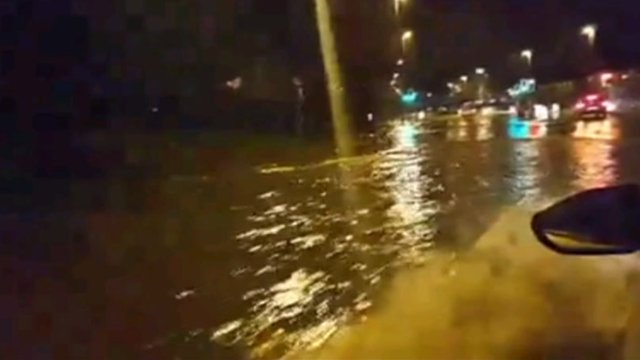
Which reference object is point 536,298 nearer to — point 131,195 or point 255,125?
point 131,195

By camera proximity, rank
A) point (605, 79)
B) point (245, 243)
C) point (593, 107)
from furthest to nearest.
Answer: point (605, 79)
point (593, 107)
point (245, 243)

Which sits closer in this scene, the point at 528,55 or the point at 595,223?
the point at 595,223

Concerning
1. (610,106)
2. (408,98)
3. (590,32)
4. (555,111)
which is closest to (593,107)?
(610,106)

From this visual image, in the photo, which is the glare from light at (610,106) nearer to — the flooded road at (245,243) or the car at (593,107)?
the car at (593,107)

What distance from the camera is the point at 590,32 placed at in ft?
289

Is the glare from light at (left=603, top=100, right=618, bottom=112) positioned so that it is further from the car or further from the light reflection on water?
the light reflection on water

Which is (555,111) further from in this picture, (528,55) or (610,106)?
(528,55)

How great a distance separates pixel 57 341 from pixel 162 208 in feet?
32.7

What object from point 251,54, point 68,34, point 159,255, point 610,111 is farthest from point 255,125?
point 159,255

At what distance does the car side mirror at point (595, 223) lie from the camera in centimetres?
347

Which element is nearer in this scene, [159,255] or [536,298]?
[536,298]

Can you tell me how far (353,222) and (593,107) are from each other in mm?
39335

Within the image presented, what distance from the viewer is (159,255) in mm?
14586

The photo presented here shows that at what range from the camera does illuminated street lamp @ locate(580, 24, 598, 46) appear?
86625 mm
